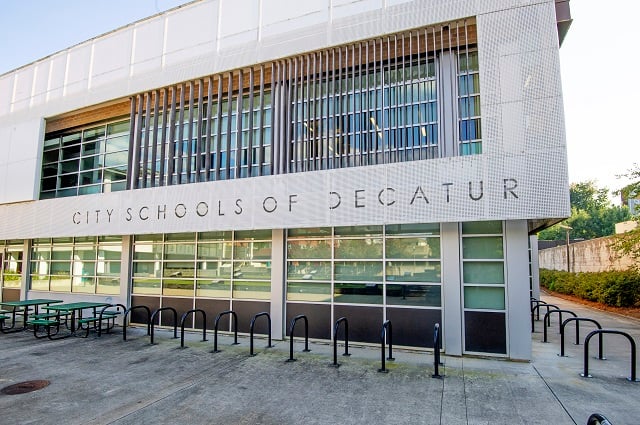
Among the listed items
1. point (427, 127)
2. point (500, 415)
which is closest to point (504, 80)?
point (427, 127)

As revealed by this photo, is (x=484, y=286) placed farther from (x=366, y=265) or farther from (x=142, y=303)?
(x=142, y=303)

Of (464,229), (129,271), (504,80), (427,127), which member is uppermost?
(504,80)

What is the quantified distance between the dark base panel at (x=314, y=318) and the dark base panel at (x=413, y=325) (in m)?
1.58

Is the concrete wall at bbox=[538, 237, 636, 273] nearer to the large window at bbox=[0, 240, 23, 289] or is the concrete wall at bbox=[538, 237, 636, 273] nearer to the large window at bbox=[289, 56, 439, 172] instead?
the large window at bbox=[289, 56, 439, 172]

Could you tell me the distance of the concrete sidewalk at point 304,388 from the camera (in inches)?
202

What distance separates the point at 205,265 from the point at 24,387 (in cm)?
525

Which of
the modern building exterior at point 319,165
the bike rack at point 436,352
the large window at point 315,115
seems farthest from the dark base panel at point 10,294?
the bike rack at point 436,352

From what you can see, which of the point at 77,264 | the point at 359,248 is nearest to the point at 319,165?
the point at 359,248

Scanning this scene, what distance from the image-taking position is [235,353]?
838 centimetres

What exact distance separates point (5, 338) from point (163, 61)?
920cm

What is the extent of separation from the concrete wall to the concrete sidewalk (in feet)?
38.7

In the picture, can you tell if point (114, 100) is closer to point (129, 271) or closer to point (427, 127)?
point (129, 271)

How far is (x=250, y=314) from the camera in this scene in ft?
33.6

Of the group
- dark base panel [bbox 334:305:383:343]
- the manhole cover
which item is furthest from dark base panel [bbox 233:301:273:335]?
the manhole cover
